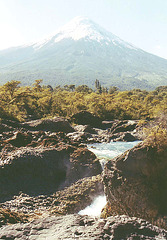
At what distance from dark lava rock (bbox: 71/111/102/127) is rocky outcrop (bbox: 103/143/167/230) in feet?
75.7

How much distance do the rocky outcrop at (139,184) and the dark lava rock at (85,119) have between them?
2306cm

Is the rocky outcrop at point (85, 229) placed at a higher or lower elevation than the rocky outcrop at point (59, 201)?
higher

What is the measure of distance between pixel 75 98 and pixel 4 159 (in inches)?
1271

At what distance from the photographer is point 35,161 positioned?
393 inches

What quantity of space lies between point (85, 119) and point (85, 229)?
26415 mm

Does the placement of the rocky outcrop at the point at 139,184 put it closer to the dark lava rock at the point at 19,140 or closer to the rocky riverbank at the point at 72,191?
the rocky riverbank at the point at 72,191

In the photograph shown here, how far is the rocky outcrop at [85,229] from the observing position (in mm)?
3029

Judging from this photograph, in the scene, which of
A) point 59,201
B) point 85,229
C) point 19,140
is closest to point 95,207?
point 59,201

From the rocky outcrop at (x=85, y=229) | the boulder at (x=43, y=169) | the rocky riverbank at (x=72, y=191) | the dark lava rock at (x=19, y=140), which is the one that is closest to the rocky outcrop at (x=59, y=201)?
the rocky riverbank at (x=72, y=191)

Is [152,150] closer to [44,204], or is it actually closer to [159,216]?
[159,216]

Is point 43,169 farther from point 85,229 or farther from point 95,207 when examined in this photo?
point 85,229

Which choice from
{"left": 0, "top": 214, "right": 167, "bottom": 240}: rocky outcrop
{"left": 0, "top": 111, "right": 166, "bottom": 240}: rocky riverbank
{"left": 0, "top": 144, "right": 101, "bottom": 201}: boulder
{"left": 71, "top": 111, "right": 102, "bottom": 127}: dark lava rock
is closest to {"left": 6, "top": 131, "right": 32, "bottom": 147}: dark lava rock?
{"left": 0, "top": 111, "right": 166, "bottom": 240}: rocky riverbank

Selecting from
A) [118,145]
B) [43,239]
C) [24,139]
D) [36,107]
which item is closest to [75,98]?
[36,107]

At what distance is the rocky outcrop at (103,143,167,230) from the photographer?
5.47m
